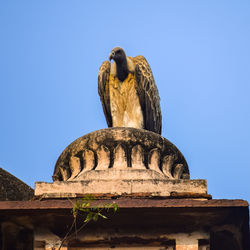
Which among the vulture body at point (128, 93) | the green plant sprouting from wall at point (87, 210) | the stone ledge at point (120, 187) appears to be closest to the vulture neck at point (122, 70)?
the vulture body at point (128, 93)

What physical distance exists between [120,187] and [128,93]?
3.25 meters

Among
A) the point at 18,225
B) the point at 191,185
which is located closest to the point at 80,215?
the point at 18,225

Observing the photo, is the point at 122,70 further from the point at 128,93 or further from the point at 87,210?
the point at 87,210

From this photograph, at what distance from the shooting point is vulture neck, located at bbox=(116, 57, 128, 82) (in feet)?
40.3

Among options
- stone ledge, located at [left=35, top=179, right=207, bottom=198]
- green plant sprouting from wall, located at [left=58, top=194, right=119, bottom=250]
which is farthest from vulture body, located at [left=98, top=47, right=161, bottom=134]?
green plant sprouting from wall, located at [left=58, top=194, right=119, bottom=250]

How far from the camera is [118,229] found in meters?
8.45

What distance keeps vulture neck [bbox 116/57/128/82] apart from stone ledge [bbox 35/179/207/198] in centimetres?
362

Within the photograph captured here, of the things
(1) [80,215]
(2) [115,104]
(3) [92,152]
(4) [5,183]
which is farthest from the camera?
(2) [115,104]

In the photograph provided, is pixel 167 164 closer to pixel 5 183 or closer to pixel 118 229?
pixel 118 229

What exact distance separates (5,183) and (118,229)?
2831 mm

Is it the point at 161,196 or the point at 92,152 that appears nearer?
the point at 161,196

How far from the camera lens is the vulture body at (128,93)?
11.7 metres

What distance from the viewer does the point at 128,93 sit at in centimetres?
1198

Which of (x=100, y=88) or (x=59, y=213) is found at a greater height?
(x=100, y=88)
